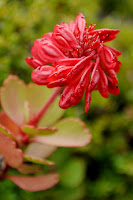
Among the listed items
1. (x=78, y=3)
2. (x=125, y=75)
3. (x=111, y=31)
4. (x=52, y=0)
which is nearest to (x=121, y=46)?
(x=125, y=75)

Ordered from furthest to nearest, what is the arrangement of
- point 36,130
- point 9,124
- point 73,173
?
point 73,173
point 9,124
point 36,130

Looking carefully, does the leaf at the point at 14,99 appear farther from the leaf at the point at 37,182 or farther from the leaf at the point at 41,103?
the leaf at the point at 37,182

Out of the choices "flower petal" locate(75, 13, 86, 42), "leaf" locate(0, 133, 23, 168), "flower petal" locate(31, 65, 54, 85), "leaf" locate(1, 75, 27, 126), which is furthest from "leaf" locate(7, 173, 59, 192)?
"flower petal" locate(75, 13, 86, 42)

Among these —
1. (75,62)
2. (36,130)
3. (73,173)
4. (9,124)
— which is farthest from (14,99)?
(73,173)

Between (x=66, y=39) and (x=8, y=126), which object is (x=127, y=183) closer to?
(x=8, y=126)

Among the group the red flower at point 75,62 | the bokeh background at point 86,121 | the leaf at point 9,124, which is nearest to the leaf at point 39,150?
the leaf at point 9,124

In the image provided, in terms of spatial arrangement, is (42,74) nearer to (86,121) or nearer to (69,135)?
(69,135)
